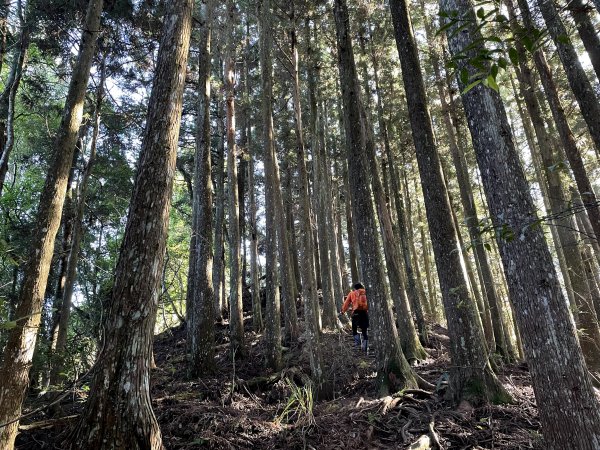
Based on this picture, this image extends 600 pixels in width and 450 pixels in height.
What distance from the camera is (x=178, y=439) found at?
4855 millimetres

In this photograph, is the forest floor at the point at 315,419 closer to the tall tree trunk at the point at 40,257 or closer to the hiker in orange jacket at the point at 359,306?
the tall tree trunk at the point at 40,257

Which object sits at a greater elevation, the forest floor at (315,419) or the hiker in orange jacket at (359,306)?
the hiker in orange jacket at (359,306)

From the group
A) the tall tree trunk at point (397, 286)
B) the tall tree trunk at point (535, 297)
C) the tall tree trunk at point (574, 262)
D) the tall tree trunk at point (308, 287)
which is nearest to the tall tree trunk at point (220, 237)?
the tall tree trunk at point (308, 287)

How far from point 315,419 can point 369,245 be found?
3.30 m

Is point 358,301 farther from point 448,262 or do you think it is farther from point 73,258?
point 73,258

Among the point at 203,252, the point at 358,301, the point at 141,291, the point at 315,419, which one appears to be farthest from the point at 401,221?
the point at 141,291

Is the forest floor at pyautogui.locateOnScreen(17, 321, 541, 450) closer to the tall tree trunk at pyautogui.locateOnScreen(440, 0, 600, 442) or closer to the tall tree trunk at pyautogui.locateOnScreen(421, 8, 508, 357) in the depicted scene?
the tall tree trunk at pyautogui.locateOnScreen(440, 0, 600, 442)

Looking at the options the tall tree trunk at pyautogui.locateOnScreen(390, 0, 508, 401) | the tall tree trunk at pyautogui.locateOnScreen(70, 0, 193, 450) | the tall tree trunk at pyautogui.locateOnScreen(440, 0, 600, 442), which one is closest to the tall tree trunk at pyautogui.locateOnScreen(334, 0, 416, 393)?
the tall tree trunk at pyautogui.locateOnScreen(390, 0, 508, 401)

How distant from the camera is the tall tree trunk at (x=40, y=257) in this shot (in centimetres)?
441

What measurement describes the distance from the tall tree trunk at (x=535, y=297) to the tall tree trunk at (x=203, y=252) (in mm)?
6144

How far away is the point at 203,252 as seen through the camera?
28.3ft

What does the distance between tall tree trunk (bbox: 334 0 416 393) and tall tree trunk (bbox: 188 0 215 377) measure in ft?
11.7

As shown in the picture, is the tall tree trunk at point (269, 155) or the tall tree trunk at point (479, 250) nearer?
the tall tree trunk at point (269, 155)

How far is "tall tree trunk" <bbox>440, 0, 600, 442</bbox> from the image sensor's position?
338 centimetres
